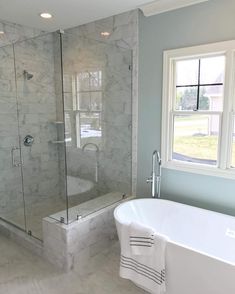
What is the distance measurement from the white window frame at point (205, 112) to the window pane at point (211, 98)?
0.07 meters

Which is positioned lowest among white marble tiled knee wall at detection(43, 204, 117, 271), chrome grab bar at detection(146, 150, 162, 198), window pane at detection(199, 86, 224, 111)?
white marble tiled knee wall at detection(43, 204, 117, 271)

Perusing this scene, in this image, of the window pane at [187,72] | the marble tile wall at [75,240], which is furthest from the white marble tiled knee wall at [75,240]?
the window pane at [187,72]

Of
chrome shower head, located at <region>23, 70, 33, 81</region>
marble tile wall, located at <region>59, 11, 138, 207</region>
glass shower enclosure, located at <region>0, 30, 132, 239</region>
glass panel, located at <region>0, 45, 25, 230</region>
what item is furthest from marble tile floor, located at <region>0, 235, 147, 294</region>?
chrome shower head, located at <region>23, 70, 33, 81</region>

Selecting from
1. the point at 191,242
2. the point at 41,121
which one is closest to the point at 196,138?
the point at 191,242

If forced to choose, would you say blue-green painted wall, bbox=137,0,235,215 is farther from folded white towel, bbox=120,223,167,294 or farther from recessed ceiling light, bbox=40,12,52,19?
recessed ceiling light, bbox=40,12,52,19

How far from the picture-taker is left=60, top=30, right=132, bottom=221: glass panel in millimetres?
3285

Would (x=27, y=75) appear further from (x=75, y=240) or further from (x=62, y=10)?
(x=75, y=240)

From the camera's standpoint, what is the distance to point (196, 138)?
288cm

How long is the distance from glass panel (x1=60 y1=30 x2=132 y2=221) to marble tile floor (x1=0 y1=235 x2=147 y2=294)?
30.8 inches

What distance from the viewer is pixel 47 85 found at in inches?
153

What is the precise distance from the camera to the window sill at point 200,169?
2627 millimetres


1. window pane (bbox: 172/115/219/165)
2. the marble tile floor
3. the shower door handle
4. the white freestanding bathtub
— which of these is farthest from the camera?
the shower door handle

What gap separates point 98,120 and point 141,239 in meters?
1.84

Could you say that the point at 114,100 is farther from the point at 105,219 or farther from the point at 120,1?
the point at 105,219
